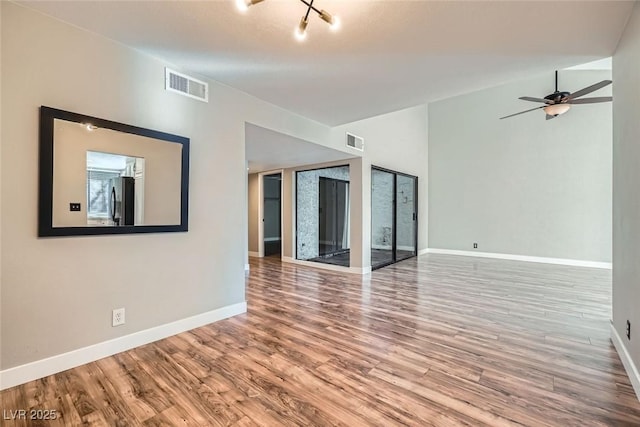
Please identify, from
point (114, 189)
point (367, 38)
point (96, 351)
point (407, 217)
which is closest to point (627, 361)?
point (367, 38)

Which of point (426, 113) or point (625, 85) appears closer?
point (625, 85)

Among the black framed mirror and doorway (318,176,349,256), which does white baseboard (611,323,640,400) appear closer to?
the black framed mirror

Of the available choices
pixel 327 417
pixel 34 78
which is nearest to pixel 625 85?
pixel 327 417

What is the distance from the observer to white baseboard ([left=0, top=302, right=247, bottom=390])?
6.28ft

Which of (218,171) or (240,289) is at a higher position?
(218,171)

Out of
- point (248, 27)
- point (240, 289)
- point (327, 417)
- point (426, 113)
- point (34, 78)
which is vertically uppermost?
point (426, 113)

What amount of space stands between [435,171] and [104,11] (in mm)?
7789

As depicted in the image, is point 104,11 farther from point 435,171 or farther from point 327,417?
point 435,171

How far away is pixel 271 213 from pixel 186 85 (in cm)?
503

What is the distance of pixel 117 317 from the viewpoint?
2.38m

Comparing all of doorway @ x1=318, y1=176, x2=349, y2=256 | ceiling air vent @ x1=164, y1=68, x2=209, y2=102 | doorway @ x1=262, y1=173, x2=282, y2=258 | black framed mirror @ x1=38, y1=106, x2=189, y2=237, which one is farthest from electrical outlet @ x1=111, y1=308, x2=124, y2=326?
doorway @ x1=262, y1=173, x2=282, y2=258

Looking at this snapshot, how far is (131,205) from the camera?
2.45 metres

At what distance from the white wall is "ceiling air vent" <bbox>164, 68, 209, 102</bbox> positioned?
56 mm

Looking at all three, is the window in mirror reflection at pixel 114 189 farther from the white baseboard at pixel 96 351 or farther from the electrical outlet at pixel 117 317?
the white baseboard at pixel 96 351
